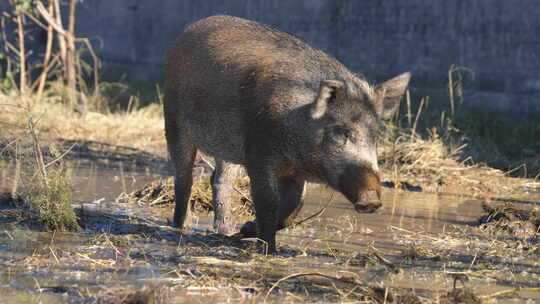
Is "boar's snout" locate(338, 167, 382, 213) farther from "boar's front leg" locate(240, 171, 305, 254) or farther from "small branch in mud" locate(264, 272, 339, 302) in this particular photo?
"boar's front leg" locate(240, 171, 305, 254)

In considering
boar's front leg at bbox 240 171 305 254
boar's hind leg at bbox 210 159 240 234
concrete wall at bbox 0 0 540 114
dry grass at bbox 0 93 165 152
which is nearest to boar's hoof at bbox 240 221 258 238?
boar's front leg at bbox 240 171 305 254

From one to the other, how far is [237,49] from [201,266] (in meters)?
1.80

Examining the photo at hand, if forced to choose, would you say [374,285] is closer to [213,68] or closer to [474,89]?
[213,68]

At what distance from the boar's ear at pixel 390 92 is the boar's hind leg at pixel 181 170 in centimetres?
159

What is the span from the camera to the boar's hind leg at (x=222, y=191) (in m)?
6.46

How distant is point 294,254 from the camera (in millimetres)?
5547

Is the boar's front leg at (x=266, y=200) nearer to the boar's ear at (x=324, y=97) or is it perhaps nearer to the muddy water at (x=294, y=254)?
the muddy water at (x=294, y=254)

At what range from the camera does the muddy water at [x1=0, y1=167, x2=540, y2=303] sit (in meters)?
4.44

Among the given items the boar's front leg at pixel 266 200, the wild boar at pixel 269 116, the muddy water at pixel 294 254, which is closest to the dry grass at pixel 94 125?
the muddy water at pixel 294 254

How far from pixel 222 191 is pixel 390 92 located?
165 centimetres

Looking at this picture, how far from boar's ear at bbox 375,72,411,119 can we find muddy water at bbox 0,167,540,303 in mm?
749

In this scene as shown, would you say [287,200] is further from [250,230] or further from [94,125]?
[94,125]

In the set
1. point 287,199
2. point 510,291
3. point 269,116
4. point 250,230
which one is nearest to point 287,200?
point 287,199

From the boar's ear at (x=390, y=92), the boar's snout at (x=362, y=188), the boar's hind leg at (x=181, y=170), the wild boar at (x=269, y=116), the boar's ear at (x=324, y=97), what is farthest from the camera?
the boar's hind leg at (x=181, y=170)
